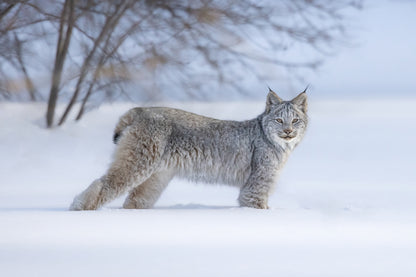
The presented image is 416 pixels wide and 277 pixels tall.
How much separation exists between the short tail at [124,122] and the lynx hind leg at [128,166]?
0.31ft

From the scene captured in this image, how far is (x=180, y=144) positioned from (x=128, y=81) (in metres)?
3.90

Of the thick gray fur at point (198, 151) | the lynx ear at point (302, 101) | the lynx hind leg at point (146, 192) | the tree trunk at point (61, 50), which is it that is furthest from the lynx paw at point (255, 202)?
the tree trunk at point (61, 50)

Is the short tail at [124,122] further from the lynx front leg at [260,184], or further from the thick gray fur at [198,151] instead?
the lynx front leg at [260,184]

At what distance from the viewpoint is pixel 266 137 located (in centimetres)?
550

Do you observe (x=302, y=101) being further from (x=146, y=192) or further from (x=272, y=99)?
(x=146, y=192)

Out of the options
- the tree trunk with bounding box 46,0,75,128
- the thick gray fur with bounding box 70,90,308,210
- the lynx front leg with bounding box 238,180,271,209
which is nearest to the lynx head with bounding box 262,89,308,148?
the thick gray fur with bounding box 70,90,308,210

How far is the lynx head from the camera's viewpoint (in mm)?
5391

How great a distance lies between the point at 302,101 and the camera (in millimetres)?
5574

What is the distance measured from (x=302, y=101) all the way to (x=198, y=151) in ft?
3.67

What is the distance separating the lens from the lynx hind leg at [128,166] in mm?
5016

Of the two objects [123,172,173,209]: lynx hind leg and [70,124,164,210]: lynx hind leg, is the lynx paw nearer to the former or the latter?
[123,172,173,209]: lynx hind leg

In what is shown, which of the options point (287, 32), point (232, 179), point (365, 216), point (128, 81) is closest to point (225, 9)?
point (287, 32)

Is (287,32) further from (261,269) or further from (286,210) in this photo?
(261,269)

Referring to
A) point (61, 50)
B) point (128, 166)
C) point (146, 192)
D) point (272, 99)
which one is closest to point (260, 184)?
point (272, 99)
